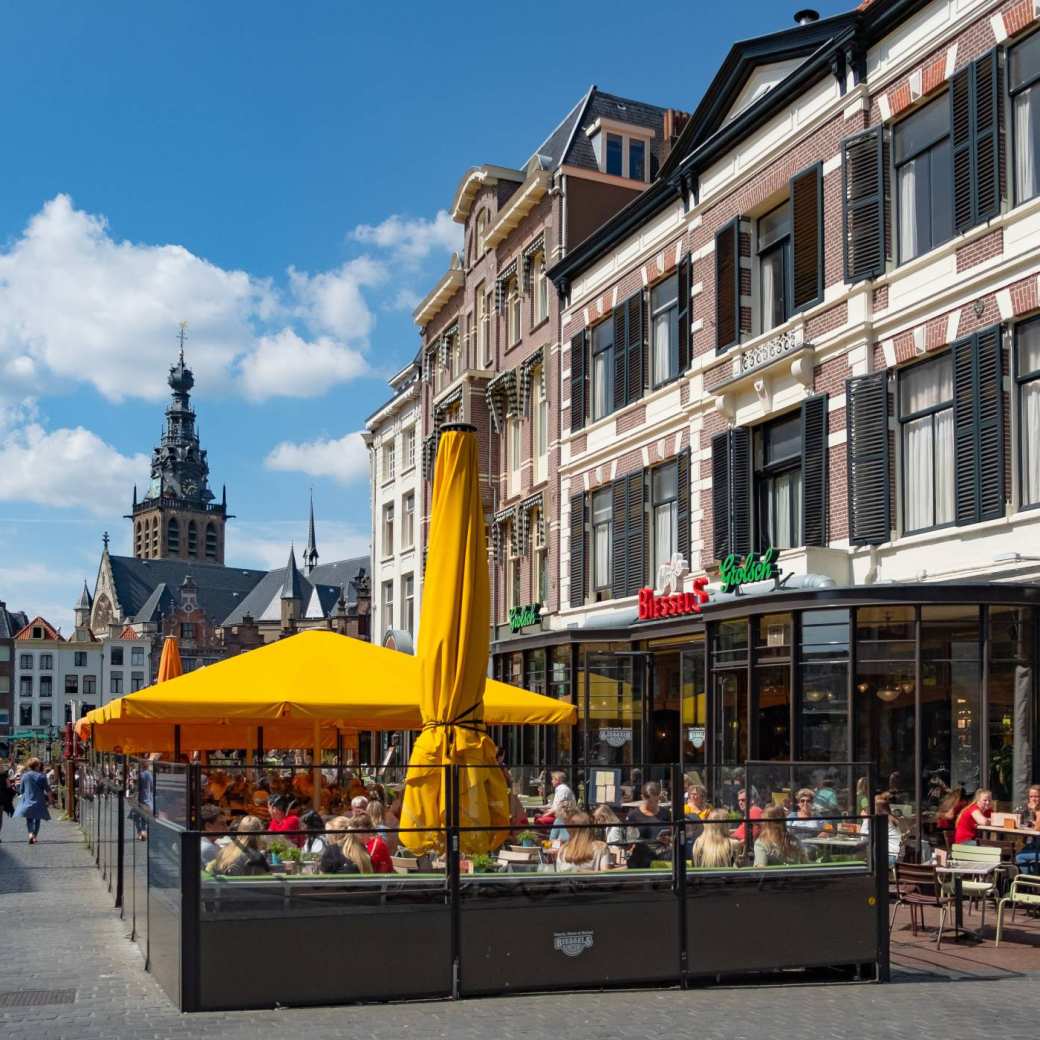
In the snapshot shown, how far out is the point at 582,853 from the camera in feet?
33.7

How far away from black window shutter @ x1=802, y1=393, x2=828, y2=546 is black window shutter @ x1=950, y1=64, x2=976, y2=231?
11.2 feet

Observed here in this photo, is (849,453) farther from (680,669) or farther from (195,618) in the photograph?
(195,618)

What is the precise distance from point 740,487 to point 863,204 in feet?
→ 16.0

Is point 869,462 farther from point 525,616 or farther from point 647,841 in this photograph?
point 525,616

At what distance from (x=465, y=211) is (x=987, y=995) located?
98.0 feet

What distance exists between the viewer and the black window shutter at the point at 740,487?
21531 millimetres

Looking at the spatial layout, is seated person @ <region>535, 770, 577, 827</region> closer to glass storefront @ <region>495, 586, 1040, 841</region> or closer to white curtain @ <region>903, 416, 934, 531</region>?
glass storefront @ <region>495, 586, 1040, 841</region>

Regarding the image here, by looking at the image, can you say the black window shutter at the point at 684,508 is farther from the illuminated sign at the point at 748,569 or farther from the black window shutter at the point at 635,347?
the black window shutter at the point at 635,347

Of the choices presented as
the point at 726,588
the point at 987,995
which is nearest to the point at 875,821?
the point at 987,995

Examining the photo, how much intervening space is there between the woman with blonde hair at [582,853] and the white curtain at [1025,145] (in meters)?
9.76

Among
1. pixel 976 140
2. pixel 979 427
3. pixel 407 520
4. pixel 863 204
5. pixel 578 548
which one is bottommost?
pixel 578 548

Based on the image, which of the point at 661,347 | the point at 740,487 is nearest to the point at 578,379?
the point at 661,347

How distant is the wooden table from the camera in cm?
1235

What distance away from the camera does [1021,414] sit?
16.1 metres
